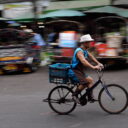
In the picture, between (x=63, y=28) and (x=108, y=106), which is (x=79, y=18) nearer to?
(x=63, y=28)

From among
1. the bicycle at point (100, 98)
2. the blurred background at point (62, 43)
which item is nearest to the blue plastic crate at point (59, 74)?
the bicycle at point (100, 98)

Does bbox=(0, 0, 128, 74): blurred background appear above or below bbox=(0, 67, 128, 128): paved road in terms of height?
above

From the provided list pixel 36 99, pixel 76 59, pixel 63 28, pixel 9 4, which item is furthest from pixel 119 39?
pixel 9 4

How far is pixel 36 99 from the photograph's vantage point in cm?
787

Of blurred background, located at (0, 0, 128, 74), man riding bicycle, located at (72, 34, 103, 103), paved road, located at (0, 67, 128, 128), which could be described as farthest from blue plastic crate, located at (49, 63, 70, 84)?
blurred background, located at (0, 0, 128, 74)

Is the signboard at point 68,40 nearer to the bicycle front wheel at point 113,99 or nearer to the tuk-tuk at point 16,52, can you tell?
the tuk-tuk at point 16,52

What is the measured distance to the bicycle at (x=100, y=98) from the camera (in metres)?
6.23

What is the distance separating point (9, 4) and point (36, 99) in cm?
1253

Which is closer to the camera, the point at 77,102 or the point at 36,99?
the point at 77,102

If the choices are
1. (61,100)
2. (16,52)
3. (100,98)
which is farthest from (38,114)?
(16,52)

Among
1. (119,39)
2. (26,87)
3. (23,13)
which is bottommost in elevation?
(26,87)

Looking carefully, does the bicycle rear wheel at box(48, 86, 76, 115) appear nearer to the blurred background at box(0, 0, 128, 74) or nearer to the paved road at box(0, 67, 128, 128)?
the paved road at box(0, 67, 128, 128)

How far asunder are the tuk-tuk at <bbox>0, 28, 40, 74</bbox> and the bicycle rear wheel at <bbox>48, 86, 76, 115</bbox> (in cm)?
514

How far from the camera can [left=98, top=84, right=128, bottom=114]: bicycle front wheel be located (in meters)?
6.21
